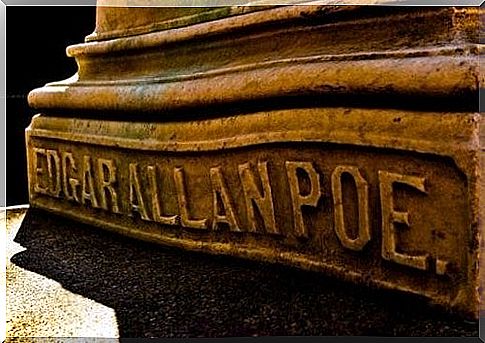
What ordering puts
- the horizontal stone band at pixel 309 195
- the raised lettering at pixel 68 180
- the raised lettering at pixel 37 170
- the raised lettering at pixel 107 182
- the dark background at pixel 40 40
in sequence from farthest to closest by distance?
the dark background at pixel 40 40 → the raised lettering at pixel 37 170 → the raised lettering at pixel 68 180 → the raised lettering at pixel 107 182 → the horizontal stone band at pixel 309 195

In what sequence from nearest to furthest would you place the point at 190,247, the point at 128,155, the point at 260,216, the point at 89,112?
the point at 260,216
the point at 190,247
the point at 128,155
the point at 89,112

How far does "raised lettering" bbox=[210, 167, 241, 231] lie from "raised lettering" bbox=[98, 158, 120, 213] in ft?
1.00

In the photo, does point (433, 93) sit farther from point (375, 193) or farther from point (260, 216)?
point (260, 216)

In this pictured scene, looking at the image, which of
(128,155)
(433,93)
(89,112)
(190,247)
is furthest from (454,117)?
(89,112)

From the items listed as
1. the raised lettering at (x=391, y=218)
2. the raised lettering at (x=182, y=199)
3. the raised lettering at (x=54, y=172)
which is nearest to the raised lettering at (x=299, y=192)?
the raised lettering at (x=391, y=218)

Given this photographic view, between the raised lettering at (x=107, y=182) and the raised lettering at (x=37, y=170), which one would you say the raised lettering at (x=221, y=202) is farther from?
the raised lettering at (x=37, y=170)

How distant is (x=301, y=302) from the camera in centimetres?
82

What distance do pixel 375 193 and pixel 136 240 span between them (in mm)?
596

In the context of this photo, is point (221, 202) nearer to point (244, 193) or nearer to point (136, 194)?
point (244, 193)

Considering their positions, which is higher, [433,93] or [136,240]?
[433,93]

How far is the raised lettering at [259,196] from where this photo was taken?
0.95 metres

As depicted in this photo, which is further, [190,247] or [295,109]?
[190,247]

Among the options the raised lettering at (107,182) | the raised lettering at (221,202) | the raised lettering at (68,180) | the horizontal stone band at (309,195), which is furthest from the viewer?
the raised lettering at (68,180)

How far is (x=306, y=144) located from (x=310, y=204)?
0.09 meters
